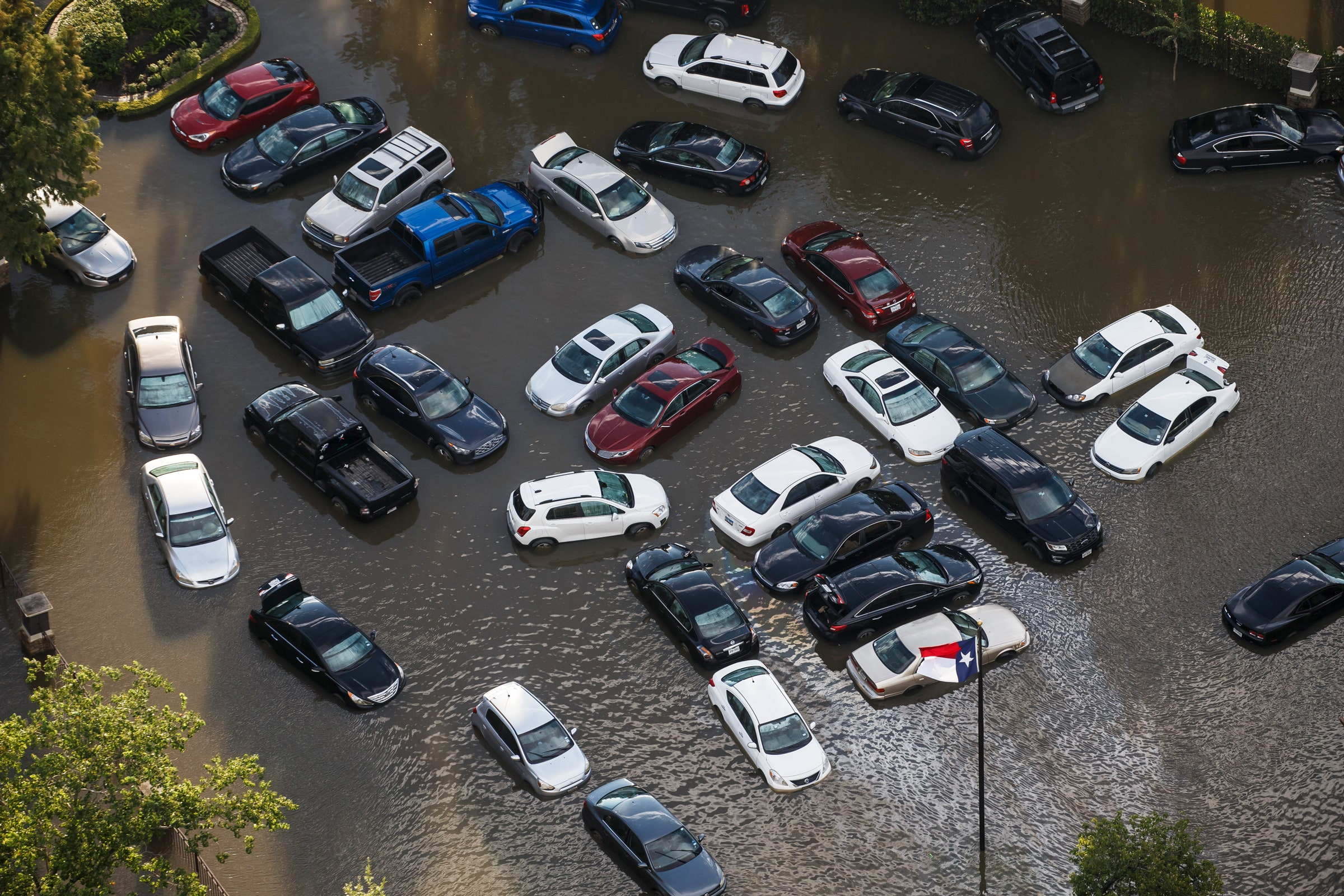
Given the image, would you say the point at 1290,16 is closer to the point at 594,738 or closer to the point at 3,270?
the point at 594,738

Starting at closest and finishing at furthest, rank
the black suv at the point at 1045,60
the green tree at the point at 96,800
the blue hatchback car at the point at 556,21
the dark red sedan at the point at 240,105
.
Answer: the green tree at the point at 96,800 < the dark red sedan at the point at 240,105 < the black suv at the point at 1045,60 < the blue hatchback car at the point at 556,21

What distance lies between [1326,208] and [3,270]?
35875 mm

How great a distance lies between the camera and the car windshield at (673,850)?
24.8 metres

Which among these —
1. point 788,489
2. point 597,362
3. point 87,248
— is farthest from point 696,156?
point 87,248

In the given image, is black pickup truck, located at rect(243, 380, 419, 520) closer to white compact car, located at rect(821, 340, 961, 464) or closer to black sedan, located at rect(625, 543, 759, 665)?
black sedan, located at rect(625, 543, 759, 665)

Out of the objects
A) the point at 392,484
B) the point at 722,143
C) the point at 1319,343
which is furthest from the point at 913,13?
the point at 392,484

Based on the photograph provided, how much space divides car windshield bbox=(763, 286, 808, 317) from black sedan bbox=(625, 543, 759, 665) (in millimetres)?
7753

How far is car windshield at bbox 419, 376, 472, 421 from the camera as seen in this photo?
3191cm

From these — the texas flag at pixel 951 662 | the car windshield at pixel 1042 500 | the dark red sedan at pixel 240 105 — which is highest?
the dark red sedan at pixel 240 105

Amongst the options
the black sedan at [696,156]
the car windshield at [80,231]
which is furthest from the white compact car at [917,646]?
the car windshield at [80,231]

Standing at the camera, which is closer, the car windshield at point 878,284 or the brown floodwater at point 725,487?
the brown floodwater at point 725,487

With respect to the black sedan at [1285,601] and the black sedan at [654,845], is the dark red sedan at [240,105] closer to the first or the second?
the black sedan at [654,845]

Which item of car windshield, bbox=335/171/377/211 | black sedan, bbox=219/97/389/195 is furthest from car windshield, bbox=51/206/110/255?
car windshield, bbox=335/171/377/211

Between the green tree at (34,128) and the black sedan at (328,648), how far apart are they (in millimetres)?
11420
